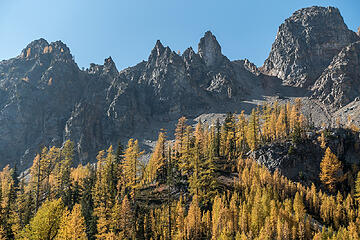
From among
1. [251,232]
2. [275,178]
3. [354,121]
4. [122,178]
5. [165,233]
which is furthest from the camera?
[354,121]

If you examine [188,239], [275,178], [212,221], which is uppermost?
[275,178]

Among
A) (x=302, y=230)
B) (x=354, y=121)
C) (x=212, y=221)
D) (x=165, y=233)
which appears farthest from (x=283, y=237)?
(x=354, y=121)

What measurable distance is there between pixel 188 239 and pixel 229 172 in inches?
1191

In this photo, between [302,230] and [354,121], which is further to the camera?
[354,121]

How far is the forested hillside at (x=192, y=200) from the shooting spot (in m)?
50.3

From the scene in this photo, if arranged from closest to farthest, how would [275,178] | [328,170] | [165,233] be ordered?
1. [165,233]
2. [275,178]
3. [328,170]

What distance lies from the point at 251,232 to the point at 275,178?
3067cm

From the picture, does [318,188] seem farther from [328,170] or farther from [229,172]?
[229,172]

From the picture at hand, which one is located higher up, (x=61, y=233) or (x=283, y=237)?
(x=61, y=233)

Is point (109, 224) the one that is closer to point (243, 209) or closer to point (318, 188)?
point (243, 209)

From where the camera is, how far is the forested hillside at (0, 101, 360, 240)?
50.3 metres

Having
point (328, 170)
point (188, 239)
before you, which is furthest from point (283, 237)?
point (328, 170)

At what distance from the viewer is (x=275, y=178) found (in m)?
77.4

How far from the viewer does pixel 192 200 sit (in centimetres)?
6328
